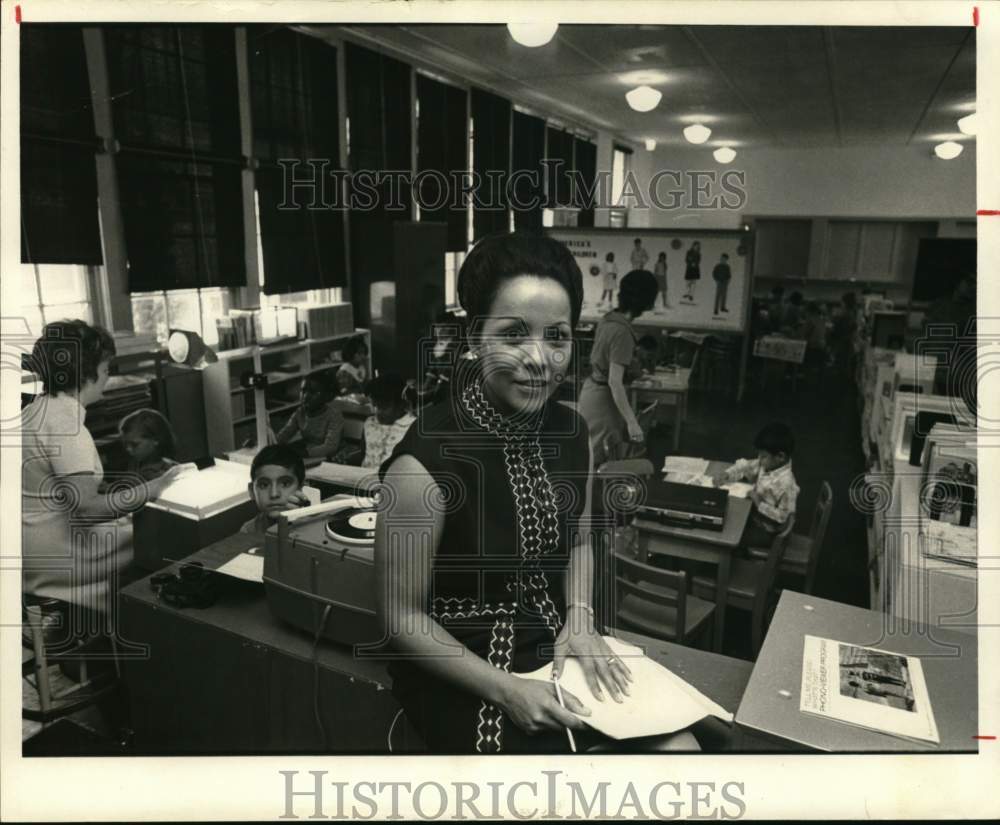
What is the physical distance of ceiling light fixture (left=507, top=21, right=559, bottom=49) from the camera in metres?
1.28

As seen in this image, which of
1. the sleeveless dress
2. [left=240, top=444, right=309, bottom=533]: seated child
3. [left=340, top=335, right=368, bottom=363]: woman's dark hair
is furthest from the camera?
[left=340, top=335, right=368, bottom=363]: woman's dark hair

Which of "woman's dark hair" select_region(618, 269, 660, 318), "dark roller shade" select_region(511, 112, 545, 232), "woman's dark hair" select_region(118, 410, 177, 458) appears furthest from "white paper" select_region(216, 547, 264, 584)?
"woman's dark hair" select_region(618, 269, 660, 318)

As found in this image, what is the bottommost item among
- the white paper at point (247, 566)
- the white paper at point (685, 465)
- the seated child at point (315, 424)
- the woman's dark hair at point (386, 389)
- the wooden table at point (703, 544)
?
the wooden table at point (703, 544)

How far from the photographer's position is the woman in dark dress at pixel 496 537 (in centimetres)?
117

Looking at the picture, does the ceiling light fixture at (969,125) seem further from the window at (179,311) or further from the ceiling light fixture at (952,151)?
the window at (179,311)

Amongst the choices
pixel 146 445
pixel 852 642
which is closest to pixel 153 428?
pixel 146 445

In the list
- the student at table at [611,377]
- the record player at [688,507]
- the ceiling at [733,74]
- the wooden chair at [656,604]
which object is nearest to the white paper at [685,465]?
the record player at [688,507]

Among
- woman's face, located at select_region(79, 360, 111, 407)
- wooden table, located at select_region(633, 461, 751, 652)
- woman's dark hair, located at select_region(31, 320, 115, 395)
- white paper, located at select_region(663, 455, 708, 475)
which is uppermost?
woman's dark hair, located at select_region(31, 320, 115, 395)

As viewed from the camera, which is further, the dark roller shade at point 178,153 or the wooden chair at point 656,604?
the wooden chair at point 656,604

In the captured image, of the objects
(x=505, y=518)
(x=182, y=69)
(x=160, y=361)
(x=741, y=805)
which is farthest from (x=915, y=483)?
(x=182, y=69)

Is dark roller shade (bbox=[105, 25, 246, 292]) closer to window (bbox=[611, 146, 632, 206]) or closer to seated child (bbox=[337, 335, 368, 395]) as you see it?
seated child (bbox=[337, 335, 368, 395])

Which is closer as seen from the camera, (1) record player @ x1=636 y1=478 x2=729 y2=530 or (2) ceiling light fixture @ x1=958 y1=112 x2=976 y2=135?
(2) ceiling light fixture @ x1=958 y1=112 x2=976 y2=135

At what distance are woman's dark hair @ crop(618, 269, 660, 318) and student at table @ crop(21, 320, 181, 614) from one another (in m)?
1.60

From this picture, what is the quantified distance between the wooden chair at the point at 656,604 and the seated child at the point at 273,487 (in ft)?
2.72
